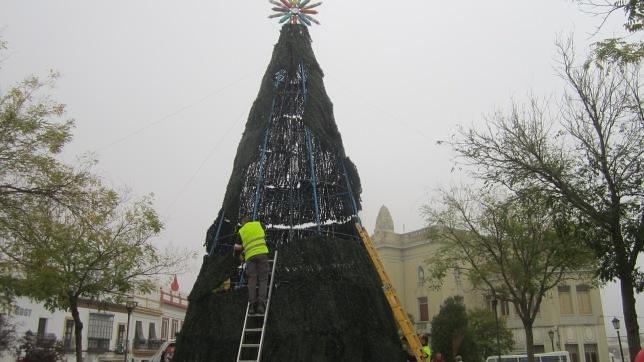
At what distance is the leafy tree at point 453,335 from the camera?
94.4 feet

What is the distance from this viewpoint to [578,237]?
11.4m

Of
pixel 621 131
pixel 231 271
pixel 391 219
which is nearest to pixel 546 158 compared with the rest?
pixel 621 131

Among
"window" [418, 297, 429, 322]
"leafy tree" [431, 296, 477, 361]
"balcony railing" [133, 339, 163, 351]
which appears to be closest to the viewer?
"leafy tree" [431, 296, 477, 361]

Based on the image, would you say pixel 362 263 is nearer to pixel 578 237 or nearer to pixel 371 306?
pixel 371 306

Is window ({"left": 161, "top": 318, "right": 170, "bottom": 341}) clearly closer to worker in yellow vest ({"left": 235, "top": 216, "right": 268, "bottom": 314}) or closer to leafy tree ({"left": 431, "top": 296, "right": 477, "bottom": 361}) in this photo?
leafy tree ({"left": 431, "top": 296, "right": 477, "bottom": 361})

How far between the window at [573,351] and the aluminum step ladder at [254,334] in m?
34.9

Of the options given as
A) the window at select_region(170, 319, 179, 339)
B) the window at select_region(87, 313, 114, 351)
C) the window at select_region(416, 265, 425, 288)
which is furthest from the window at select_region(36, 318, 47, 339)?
the window at select_region(416, 265, 425, 288)

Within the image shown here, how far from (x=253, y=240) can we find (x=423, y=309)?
39.1m

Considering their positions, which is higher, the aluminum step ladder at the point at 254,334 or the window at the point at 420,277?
the window at the point at 420,277

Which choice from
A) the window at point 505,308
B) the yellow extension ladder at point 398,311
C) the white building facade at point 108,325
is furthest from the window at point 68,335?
the window at point 505,308

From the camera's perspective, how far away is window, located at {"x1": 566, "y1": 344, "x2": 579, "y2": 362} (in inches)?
1425

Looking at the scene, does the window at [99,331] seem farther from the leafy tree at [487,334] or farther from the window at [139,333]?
the leafy tree at [487,334]

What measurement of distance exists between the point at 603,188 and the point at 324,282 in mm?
6907

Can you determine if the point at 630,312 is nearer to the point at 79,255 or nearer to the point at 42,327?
the point at 79,255
